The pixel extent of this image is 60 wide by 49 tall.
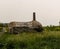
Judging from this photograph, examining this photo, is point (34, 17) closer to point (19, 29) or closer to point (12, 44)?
point (19, 29)

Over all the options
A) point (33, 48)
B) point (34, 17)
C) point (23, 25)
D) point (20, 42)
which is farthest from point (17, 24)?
point (33, 48)

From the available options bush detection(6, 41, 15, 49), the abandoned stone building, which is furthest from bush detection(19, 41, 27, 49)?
the abandoned stone building

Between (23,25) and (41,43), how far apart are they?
5443 mm

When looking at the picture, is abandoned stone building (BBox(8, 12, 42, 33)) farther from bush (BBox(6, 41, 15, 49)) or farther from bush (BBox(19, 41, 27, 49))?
bush (BBox(6, 41, 15, 49))

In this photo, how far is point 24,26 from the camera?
431 inches

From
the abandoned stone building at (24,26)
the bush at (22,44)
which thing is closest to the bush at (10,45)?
the bush at (22,44)

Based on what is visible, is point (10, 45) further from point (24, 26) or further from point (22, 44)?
point (24, 26)

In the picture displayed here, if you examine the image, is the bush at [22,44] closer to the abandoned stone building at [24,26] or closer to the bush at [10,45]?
the bush at [10,45]

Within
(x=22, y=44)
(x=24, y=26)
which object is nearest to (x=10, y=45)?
(x=22, y=44)

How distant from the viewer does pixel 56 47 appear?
5137 millimetres

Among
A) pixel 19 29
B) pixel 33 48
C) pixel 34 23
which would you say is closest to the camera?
pixel 33 48

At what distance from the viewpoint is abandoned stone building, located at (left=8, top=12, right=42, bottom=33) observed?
10766 mm

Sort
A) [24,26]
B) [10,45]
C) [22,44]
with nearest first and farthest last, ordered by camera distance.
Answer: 1. [10,45]
2. [22,44]
3. [24,26]

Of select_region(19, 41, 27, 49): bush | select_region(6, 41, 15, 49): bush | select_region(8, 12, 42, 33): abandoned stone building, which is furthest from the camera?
select_region(8, 12, 42, 33): abandoned stone building
